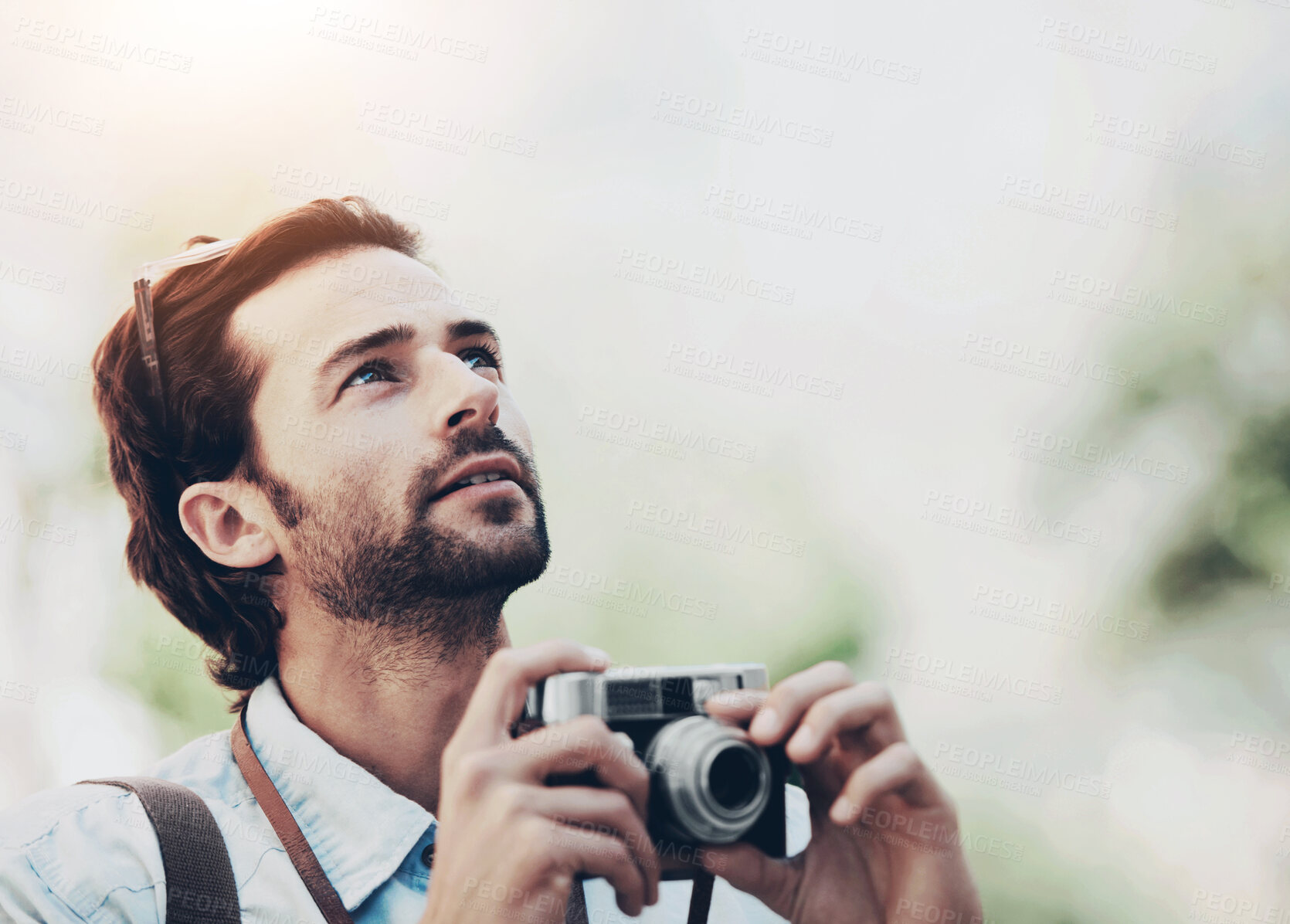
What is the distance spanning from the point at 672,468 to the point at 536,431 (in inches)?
11.6

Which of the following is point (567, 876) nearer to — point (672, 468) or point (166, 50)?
point (672, 468)

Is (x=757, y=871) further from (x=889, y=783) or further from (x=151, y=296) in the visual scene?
(x=151, y=296)

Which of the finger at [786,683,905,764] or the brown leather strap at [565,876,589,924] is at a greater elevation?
the finger at [786,683,905,764]

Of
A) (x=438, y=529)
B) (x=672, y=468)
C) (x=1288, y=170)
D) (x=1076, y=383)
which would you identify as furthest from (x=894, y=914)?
(x=1288, y=170)

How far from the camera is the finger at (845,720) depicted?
105 cm

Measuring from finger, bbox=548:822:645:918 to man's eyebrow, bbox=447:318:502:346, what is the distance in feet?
2.68

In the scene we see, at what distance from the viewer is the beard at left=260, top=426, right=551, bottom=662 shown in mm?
1356

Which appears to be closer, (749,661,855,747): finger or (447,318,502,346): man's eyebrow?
(749,661,855,747): finger

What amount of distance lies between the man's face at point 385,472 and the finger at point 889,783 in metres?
0.58

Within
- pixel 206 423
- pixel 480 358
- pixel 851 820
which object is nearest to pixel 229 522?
pixel 206 423

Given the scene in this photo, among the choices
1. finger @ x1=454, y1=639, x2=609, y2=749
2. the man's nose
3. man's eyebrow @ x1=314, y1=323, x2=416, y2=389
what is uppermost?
man's eyebrow @ x1=314, y1=323, x2=416, y2=389

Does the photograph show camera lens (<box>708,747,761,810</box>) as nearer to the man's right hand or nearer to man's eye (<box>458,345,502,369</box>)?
the man's right hand

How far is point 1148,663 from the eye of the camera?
1.94 m

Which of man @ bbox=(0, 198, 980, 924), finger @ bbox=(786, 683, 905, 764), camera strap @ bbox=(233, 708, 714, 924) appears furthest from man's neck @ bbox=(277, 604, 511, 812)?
finger @ bbox=(786, 683, 905, 764)
